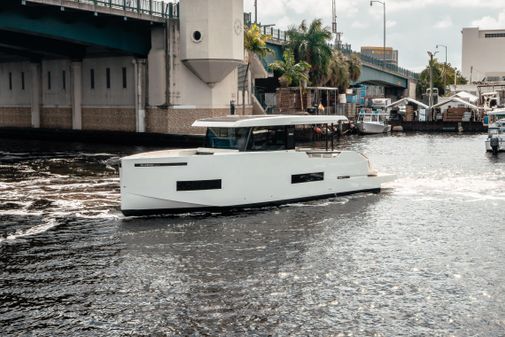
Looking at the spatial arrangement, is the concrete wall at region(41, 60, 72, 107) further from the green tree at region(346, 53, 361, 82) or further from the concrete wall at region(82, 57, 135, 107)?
the green tree at region(346, 53, 361, 82)

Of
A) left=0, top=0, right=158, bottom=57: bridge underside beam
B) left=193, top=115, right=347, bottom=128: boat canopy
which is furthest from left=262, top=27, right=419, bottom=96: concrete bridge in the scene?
left=193, top=115, right=347, bottom=128: boat canopy

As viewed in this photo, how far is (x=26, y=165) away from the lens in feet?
134

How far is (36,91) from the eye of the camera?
6844 centimetres

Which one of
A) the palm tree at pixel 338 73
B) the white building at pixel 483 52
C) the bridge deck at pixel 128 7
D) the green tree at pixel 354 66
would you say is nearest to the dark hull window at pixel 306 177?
the bridge deck at pixel 128 7

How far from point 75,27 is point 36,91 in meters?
21.9

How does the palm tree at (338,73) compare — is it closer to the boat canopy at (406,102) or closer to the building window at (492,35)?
the boat canopy at (406,102)

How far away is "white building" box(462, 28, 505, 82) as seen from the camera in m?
182

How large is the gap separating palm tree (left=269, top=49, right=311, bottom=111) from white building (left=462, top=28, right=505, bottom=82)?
398ft

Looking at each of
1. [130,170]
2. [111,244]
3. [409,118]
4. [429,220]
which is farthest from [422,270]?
[409,118]

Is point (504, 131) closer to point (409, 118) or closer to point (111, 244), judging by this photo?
point (111, 244)

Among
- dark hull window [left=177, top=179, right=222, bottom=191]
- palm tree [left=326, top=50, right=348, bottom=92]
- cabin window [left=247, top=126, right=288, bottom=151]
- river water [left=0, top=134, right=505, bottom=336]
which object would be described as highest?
palm tree [left=326, top=50, right=348, bottom=92]

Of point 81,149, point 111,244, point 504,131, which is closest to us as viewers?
point 111,244

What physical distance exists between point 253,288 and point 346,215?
A: 9341mm

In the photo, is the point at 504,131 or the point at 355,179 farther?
the point at 504,131
